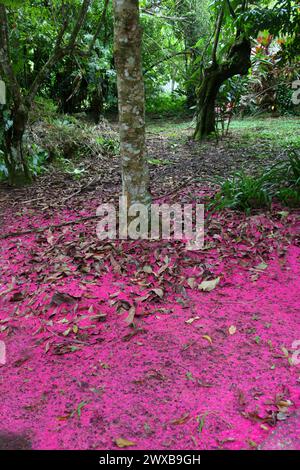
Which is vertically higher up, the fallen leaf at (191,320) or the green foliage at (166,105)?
the green foliage at (166,105)

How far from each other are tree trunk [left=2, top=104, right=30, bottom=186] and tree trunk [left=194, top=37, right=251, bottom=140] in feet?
12.1

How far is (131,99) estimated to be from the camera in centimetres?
322

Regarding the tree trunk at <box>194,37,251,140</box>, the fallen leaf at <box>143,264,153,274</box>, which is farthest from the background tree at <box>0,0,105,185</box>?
the fallen leaf at <box>143,264,153,274</box>

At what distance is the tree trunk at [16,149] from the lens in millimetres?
5133

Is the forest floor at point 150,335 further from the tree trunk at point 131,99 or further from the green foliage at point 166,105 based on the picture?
the green foliage at point 166,105

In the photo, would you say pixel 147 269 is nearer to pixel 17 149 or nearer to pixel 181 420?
pixel 181 420

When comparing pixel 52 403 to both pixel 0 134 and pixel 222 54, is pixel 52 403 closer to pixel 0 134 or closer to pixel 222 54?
pixel 0 134

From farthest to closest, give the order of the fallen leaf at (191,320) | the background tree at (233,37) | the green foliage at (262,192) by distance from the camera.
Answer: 1. the background tree at (233,37)
2. the green foliage at (262,192)
3. the fallen leaf at (191,320)

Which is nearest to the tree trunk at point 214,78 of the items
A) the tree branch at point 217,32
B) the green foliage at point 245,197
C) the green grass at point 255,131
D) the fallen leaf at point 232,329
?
the tree branch at point 217,32

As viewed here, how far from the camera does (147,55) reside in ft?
37.9

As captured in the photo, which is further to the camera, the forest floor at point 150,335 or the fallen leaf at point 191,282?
the fallen leaf at point 191,282

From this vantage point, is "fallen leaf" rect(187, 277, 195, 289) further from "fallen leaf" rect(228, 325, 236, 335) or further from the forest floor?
"fallen leaf" rect(228, 325, 236, 335)

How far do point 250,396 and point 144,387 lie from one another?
542 millimetres

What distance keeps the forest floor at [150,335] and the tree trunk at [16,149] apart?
103 centimetres
